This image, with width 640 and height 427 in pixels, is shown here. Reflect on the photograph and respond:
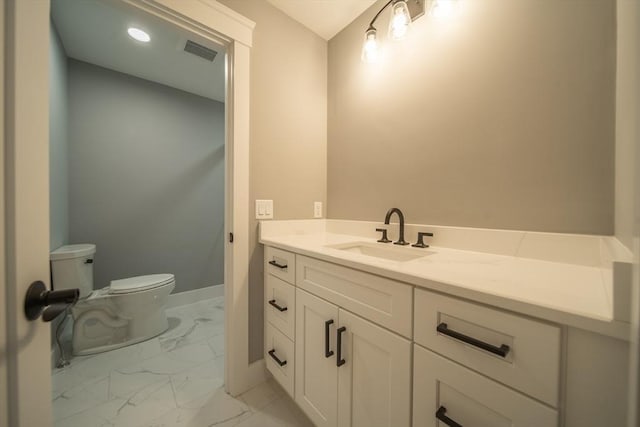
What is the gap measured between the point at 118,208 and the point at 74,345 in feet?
3.74

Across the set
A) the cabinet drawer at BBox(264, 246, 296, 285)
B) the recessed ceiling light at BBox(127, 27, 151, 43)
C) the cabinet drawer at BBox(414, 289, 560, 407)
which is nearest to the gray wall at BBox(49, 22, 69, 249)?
the recessed ceiling light at BBox(127, 27, 151, 43)

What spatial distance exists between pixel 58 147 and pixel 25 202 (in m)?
1.92

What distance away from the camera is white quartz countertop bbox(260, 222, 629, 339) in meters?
0.41

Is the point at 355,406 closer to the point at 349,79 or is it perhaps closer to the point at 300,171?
the point at 300,171

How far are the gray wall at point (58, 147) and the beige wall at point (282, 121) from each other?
1314 mm

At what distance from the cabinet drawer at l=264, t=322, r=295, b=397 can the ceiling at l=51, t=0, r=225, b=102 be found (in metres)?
1.66

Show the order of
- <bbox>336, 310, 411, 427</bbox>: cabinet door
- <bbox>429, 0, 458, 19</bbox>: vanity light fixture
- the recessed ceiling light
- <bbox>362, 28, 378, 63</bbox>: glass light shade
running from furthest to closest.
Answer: the recessed ceiling light < <bbox>362, 28, 378, 63</bbox>: glass light shade < <bbox>429, 0, 458, 19</bbox>: vanity light fixture < <bbox>336, 310, 411, 427</bbox>: cabinet door

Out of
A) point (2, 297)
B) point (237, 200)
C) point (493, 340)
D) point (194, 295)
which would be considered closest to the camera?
point (2, 297)

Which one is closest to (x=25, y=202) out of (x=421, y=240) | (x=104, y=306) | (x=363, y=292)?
(x=363, y=292)

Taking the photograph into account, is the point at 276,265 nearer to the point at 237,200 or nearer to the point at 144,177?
the point at 237,200

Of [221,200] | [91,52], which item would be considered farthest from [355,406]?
[91,52]

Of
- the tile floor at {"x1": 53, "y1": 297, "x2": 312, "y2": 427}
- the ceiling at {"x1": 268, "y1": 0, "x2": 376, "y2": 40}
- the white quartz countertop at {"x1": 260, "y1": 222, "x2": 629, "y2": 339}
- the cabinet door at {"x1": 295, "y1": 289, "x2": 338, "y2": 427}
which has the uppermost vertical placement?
the ceiling at {"x1": 268, "y1": 0, "x2": 376, "y2": 40}

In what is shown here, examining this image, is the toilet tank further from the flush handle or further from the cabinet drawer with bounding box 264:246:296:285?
the flush handle

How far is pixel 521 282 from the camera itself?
22.3 inches
